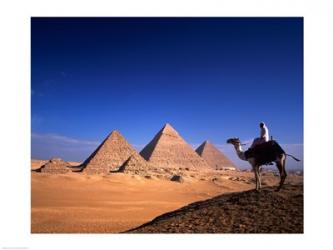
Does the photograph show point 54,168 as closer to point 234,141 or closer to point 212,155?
point 234,141

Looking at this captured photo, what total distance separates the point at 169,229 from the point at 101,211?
7.54 meters

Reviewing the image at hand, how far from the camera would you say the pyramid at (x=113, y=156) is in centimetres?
3494

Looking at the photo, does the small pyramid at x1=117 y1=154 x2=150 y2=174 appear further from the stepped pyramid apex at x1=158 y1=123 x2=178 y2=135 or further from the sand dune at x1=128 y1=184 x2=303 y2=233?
the sand dune at x1=128 y1=184 x2=303 y2=233

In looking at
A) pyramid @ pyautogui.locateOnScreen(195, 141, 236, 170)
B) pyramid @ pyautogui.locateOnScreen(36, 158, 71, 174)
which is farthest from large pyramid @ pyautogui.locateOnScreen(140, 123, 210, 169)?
pyramid @ pyautogui.locateOnScreen(36, 158, 71, 174)

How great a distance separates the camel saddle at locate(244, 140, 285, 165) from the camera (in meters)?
7.74

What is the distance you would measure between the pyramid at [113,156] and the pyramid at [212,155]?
3438 centimetres

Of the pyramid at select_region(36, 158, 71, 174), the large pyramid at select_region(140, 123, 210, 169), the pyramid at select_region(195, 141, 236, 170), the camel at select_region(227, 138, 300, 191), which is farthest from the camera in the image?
the pyramid at select_region(195, 141, 236, 170)

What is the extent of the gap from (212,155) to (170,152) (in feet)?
62.6

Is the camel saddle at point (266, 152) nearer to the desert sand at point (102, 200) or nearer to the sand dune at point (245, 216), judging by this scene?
the sand dune at point (245, 216)

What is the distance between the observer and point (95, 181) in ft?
87.7

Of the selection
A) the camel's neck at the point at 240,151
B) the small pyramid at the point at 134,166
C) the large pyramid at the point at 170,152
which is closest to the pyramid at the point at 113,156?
the small pyramid at the point at 134,166

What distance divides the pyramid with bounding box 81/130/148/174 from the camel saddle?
27030 mm
